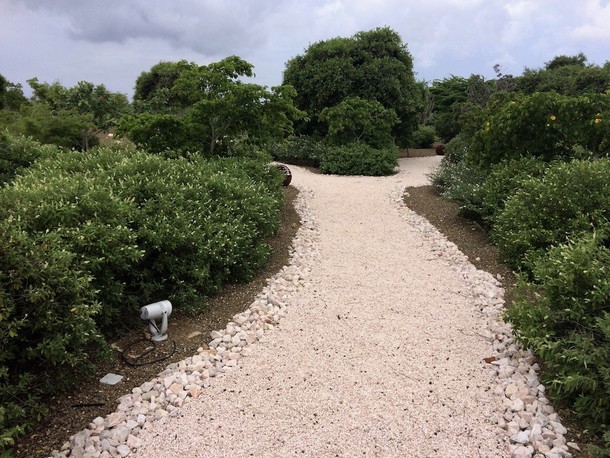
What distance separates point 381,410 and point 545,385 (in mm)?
1184

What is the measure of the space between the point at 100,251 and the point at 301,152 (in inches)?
487

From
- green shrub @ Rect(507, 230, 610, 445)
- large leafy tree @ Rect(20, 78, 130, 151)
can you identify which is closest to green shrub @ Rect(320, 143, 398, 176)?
large leafy tree @ Rect(20, 78, 130, 151)

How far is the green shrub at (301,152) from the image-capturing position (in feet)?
48.9

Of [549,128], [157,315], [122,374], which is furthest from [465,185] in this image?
[122,374]

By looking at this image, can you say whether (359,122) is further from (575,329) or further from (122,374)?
(122,374)

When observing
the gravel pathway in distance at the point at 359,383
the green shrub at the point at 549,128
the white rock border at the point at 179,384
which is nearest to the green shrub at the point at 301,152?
the green shrub at the point at 549,128

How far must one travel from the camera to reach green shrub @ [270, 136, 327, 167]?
14.9m

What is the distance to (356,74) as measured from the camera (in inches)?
590

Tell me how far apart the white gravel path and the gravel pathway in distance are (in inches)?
0.4

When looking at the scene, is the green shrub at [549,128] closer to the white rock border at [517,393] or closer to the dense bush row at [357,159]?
the white rock border at [517,393]

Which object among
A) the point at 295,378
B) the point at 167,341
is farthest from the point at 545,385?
the point at 167,341

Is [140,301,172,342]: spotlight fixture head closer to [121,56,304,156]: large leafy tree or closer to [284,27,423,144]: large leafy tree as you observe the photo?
A: [121,56,304,156]: large leafy tree

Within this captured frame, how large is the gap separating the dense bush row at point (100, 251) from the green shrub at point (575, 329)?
286 centimetres

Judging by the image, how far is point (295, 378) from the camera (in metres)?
3.22
